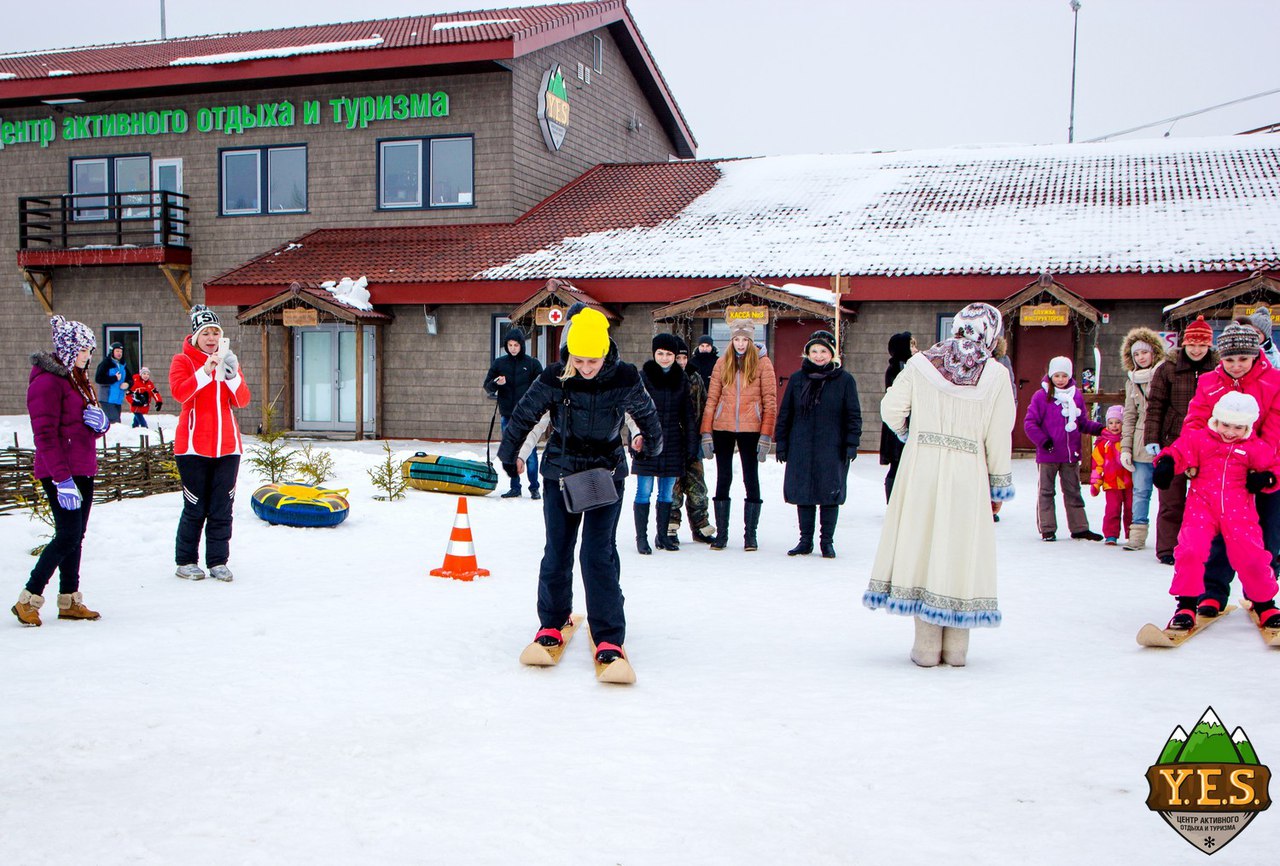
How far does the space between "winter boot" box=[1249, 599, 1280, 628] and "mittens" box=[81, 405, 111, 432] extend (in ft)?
19.9

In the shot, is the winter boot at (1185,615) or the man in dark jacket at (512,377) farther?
the man in dark jacket at (512,377)

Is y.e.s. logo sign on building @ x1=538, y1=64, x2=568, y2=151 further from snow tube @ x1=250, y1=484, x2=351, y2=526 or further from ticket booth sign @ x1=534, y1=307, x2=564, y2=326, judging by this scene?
snow tube @ x1=250, y1=484, x2=351, y2=526

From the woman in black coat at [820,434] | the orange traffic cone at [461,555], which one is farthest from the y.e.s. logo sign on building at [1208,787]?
the orange traffic cone at [461,555]

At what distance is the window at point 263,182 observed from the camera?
2212cm

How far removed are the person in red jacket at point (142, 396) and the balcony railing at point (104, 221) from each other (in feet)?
9.13

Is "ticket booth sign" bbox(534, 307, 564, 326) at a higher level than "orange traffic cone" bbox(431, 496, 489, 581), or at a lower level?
higher

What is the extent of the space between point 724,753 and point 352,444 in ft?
51.8

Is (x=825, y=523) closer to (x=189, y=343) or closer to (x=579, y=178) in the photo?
(x=189, y=343)

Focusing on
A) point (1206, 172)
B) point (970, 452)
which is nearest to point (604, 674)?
point (970, 452)

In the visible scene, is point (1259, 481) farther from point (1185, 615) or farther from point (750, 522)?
point (750, 522)

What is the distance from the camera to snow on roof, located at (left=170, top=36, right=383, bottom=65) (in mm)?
20781

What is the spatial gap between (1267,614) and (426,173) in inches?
723

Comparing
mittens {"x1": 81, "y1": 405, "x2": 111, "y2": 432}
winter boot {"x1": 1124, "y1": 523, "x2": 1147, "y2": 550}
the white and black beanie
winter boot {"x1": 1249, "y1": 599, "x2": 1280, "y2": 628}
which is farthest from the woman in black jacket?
winter boot {"x1": 1124, "y1": 523, "x2": 1147, "y2": 550}

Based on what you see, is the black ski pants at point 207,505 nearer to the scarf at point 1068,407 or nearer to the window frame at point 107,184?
the scarf at point 1068,407
